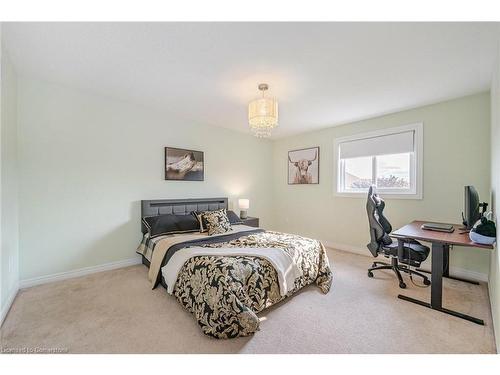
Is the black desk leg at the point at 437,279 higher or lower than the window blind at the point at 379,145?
lower

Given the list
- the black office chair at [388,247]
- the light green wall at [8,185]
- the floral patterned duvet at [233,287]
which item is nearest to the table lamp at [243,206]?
the floral patterned duvet at [233,287]

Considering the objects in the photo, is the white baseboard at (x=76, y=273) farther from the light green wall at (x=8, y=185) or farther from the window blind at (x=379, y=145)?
the window blind at (x=379, y=145)

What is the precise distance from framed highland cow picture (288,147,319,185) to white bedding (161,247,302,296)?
2.56 meters

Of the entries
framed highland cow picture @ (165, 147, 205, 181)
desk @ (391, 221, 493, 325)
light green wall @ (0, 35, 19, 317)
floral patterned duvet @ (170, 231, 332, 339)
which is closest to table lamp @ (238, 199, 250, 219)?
framed highland cow picture @ (165, 147, 205, 181)

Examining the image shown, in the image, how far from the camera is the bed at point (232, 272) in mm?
1705

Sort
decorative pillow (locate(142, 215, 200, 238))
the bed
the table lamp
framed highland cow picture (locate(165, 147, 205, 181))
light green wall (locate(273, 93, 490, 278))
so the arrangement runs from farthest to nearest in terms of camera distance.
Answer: the table lamp → framed highland cow picture (locate(165, 147, 205, 181)) → decorative pillow (locate(142, 215, 200, 238)) → light green wall (locate(273, 93, 490, 278)) → the bed

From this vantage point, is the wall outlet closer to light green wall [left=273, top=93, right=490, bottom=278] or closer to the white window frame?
light green wall [left=273, top=93, right=490, bottom=278]

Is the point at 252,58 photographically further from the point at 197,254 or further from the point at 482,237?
the point at 482,237

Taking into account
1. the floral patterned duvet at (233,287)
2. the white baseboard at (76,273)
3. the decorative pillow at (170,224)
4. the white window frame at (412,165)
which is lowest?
the white baseboard at (76,273)

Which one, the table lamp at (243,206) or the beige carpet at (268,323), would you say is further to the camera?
the table lamp at (243,206)

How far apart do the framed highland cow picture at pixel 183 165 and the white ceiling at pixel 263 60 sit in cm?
87

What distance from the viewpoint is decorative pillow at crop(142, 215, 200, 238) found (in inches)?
119
